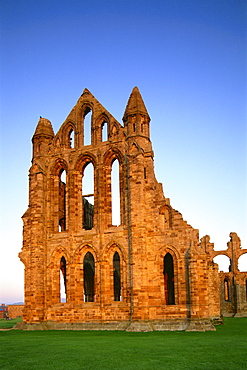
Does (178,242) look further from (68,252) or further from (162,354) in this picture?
(162,354)

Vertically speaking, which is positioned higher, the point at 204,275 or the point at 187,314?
the point at 204,275

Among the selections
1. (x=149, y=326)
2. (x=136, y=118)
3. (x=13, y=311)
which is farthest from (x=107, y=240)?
(x=13, y=311)

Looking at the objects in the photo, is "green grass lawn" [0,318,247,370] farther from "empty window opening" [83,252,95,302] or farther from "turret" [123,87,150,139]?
"empty window opening" [83,252,95,302]

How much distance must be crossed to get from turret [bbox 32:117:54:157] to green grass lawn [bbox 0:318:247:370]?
1426 cm

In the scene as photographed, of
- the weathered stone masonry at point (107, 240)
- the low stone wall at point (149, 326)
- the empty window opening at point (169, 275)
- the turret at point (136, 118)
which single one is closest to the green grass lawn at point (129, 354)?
the low stone wall at point (149, 326)

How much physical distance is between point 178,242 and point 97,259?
518 cm

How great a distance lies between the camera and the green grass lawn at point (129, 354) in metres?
13.2

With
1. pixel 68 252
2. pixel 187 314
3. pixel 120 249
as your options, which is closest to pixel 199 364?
pixel 187 314

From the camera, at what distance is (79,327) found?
26609mm

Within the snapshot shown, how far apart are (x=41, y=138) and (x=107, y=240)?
896 centimetres

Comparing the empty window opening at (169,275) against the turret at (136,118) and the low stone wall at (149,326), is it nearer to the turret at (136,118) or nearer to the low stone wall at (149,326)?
the low stone wall at (149,326)

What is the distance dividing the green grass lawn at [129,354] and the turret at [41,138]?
14.3 meters

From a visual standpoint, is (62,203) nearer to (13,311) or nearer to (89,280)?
(89,280)

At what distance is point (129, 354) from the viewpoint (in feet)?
49.8
